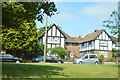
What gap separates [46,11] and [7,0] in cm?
335

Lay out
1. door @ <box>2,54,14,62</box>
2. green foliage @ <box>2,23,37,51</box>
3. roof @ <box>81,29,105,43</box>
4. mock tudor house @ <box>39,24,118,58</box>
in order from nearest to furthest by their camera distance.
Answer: door @ <box>2,54,14,62</box>
green foliage @ <box>2,23,37,51</box>
mock tudor house @ <box>39,24,118,58</box>
roof @ <box>81,29,105,43</box>

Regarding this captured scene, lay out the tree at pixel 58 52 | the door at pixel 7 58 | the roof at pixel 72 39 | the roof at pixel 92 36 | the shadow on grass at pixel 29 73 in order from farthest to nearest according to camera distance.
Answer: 1. the roof at pixel 72 39
2. the roof at pixel 92 36
3. the tree at pixel 58 52
4. the door at pixel 7 58
5. the shadow on grass at pixel 29 73

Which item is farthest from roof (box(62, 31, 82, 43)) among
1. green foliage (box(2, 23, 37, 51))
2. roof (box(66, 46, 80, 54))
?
green foliage (box(2, 23, 37, 51))

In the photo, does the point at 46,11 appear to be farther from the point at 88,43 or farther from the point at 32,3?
the point at 88,43

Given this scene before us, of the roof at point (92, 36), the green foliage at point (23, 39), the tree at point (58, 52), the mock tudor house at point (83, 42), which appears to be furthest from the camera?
the roof at point (92, 36)

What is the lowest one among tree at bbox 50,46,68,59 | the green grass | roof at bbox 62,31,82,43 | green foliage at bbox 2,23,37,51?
the green grass

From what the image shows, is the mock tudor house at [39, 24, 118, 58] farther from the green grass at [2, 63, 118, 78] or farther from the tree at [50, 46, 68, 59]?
the green grass at [2, 63, 118, 78]

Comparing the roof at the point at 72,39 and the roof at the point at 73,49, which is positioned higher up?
the roof at the point at 72,39

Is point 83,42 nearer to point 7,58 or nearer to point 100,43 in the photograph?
point 100,43

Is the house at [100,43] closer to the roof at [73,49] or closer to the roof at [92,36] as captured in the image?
the roof at [92,36]

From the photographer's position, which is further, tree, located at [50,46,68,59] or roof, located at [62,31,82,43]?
roof, located at [62,31,82,43]

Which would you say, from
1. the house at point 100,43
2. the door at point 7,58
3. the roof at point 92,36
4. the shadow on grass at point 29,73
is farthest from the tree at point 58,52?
the shadow on grass at point 29,73

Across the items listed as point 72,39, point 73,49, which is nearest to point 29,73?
point 72,39

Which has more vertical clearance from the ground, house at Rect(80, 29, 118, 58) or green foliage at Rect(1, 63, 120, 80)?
house at Rect(80, 29, 118, 58)
